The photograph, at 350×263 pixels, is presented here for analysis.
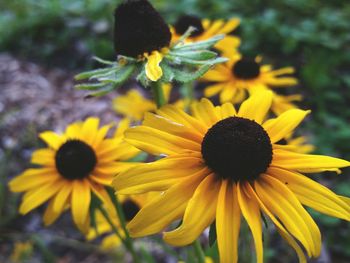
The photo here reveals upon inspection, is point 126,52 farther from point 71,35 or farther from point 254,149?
point 71,35

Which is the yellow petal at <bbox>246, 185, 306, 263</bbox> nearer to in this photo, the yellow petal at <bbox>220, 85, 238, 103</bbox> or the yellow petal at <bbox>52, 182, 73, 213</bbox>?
the yellow petal at <bbox>52, 182, 73, 213</bbox>

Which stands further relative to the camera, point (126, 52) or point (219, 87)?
point (219, 87)

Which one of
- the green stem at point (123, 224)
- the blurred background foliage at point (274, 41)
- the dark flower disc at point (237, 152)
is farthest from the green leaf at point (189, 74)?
the blurred background foliage at point (274, 41)

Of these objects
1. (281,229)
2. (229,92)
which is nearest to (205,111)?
(281,229)

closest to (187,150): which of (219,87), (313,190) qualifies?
(313,190)

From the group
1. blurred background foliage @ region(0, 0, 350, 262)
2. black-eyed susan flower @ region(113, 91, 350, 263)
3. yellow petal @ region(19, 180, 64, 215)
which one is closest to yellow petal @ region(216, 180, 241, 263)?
black-eyed susan flower @ region(113, 91, 350, 263)

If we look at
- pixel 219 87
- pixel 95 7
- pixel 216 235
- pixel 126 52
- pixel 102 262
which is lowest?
pixel 102 262
